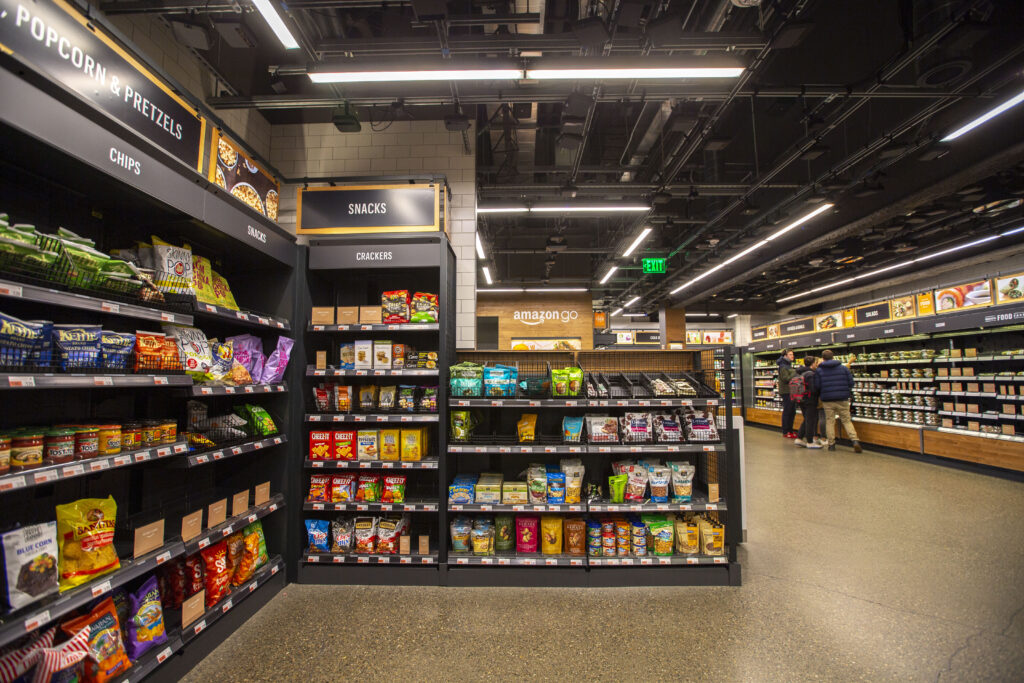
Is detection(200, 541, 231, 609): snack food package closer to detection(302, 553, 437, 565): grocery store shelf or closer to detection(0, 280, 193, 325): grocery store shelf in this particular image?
detection(302, 553, 437, 565): grocery store shelf

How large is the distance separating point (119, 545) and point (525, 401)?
98.7 inches

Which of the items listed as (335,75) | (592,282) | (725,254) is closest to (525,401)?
(335,75)

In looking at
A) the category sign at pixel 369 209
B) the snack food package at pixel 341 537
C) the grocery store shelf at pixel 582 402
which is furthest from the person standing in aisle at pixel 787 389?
the snack food package at pixel 341 537

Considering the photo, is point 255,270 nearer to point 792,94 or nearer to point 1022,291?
point 792,94

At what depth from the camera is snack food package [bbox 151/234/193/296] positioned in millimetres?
2320

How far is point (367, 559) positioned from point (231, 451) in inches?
52.6

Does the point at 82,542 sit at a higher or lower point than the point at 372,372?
lower

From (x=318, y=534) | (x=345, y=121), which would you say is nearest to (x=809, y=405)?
(x=318, y=534)

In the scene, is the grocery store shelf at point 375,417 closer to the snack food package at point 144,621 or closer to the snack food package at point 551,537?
the snack food package at point 551,537

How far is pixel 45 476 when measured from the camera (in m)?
1.64

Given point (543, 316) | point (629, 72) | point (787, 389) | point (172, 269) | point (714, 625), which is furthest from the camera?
point (543, 316)

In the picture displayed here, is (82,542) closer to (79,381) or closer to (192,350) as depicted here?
(79,381)

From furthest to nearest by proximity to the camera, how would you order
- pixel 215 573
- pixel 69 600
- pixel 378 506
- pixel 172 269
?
pixel 378 506, pixel 215 573, pixel 172 269, pixel 69 600

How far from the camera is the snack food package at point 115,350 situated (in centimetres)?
194
